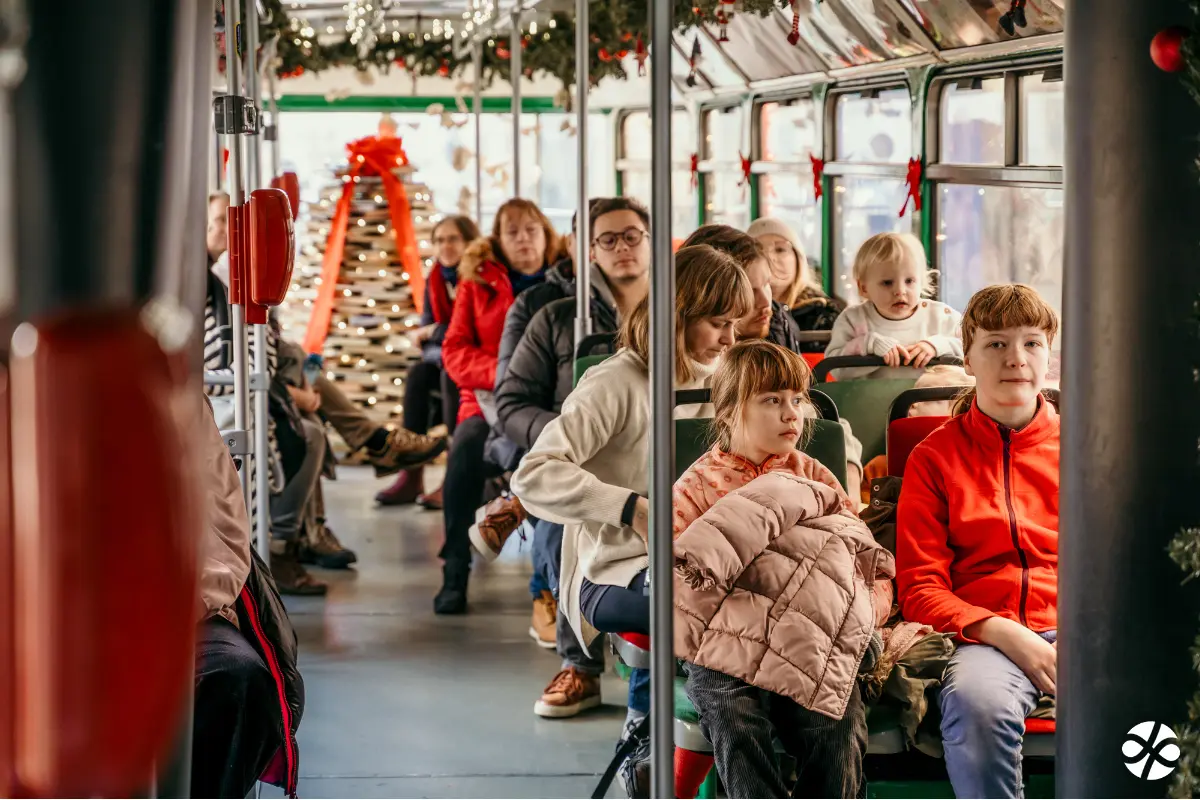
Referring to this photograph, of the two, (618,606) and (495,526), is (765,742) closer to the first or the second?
(618,606)

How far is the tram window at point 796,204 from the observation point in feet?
25.3

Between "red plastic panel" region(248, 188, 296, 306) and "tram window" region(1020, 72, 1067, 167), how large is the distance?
2.61 meters

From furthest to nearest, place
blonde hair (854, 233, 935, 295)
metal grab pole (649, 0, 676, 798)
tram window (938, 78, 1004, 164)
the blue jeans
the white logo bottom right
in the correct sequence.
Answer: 1. tram window (938, 78, 1004, 164)
2. blonde hair (854, 233, 935, 295)
3. the blue jeans
4. the white logo bottom right
5. metal grab pole (649, 0, 676, 798)

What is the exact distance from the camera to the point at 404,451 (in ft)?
24.4

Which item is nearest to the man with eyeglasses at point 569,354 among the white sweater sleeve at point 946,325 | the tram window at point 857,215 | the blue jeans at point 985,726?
the white sweater sleeve at point 946,325

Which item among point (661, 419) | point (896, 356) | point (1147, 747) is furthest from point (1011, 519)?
point (661, 419)

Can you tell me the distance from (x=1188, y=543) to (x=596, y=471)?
1734 mm

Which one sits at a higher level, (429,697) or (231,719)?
(231,719)

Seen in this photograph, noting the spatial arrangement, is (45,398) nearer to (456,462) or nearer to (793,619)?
(793,619)

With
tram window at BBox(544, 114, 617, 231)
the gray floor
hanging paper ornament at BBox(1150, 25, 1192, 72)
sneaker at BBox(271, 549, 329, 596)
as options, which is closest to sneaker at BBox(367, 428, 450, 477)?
the gray floor

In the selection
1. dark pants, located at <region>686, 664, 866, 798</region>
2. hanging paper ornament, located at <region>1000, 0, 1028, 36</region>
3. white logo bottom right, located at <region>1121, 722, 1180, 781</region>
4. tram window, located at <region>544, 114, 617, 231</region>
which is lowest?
dark pants, located at <region>686, 664, 866, 798</region>

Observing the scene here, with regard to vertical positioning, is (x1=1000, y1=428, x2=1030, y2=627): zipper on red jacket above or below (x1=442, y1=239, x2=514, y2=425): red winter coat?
below

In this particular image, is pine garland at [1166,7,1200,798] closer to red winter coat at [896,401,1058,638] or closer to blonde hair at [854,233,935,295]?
red winter coat at [896,401,1058,638]

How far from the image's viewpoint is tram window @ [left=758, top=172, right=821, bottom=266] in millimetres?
7707
